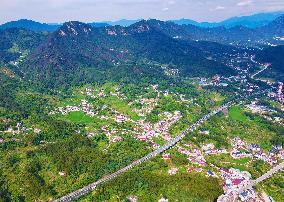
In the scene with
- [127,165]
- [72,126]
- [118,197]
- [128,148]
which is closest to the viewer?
[118,197]

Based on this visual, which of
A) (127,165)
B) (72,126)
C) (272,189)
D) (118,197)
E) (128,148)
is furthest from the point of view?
(72,126)

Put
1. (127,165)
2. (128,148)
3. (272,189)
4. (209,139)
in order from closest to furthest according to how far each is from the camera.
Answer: (272,189) → (127,165) → (128,148) → (209,139)

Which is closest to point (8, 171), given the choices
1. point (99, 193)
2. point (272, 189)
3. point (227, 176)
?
point (99, 193)

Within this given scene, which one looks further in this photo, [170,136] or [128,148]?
[170,136]

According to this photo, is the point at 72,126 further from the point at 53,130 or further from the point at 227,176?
the point at 227,176

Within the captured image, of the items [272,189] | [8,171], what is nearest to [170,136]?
[272,189]

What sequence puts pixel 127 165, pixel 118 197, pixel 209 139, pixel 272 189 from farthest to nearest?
1. pixel 209 139
2. pixel 127 165
3. pixel 272 189
4. pixel 118 197

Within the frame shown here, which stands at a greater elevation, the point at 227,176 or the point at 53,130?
the point at 53,130

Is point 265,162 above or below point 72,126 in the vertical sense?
below

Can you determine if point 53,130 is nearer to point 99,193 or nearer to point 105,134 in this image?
point 105,134
